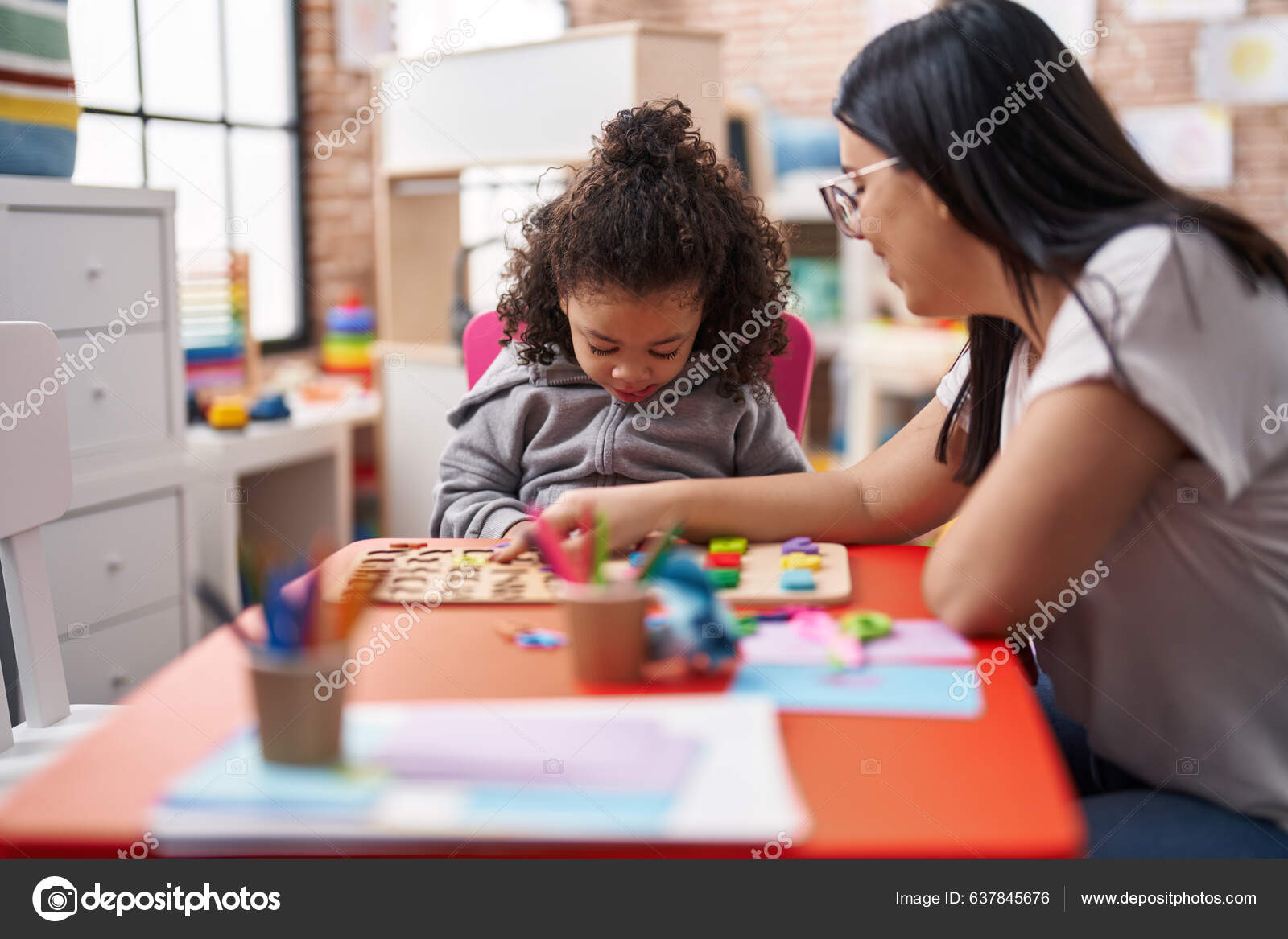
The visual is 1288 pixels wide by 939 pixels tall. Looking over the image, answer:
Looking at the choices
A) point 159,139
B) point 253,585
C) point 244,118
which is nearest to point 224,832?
point 253,585

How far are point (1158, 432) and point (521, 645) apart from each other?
1.62 feet

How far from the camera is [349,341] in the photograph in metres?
3.77

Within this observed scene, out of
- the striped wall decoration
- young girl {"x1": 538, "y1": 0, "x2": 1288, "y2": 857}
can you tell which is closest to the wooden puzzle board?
young girl {"x1": 538, "y1": 0, "x2": 1288, "y2": 857}

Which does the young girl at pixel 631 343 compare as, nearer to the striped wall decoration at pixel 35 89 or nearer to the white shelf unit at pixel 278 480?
the striped wall decoration at pixel 35 89

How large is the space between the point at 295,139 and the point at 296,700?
3505mm

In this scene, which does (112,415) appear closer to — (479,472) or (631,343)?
(479,472)

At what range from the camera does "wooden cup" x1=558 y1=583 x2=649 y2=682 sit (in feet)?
2.46

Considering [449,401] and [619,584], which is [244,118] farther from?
[619,584]

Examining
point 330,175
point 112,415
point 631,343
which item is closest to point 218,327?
point 330,175

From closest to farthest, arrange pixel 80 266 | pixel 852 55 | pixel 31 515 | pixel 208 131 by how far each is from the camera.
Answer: pixel 31 515, pixel 80 266, pixel 208 131, pixel 852 55

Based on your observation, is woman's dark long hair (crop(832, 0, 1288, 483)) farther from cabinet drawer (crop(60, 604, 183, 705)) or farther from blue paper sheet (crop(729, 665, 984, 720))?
cabinet drawer (crop(60, 604, 183, 705))

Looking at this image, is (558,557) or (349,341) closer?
(558,557)

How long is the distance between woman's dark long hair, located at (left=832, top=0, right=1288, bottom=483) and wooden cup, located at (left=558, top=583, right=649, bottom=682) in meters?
0.43

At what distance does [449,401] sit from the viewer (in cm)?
311
